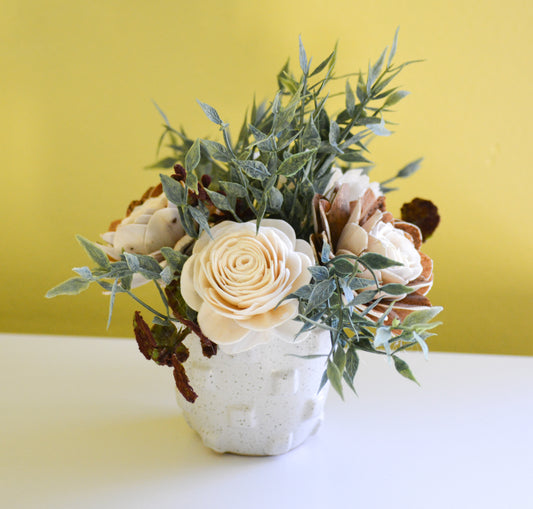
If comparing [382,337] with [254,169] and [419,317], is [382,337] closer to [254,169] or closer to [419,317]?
[419,317]

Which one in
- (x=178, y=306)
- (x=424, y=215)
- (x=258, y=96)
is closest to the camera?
(x=178, y=306)

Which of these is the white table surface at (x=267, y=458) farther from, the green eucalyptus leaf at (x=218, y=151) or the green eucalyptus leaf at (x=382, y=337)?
the green eucalyptus leaf at (x=218, y=151)

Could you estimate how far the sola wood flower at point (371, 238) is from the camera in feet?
1.60

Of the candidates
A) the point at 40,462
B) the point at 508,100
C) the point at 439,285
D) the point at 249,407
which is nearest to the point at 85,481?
the point at 40,462

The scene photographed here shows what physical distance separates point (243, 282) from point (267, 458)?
25 cm

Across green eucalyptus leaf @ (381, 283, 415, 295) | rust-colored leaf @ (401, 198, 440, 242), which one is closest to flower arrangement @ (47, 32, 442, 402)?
green eucalyptus leaf @ (381, 283, 415, 295)

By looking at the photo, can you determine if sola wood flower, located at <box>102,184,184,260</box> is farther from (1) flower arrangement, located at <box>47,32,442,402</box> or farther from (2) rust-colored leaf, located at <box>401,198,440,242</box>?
(2) rust-colored leaf, located at <box>401,198,440,242</box>

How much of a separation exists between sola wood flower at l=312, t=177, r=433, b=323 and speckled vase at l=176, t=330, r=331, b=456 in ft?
0.28


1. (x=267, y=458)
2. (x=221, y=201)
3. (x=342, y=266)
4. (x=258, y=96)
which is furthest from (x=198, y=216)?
(x=258, y=96)

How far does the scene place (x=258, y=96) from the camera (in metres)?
1.10

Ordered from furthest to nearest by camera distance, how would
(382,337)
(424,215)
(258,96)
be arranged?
(258,96), (424,215), (382,337)

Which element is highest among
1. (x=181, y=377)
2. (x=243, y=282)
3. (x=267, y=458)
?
(x=243, y=282)

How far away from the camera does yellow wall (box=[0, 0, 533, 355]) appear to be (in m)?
1.04

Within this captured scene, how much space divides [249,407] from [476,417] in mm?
334
